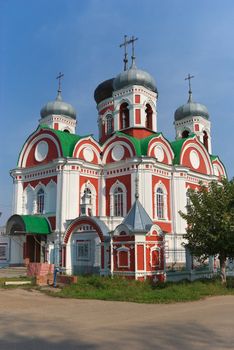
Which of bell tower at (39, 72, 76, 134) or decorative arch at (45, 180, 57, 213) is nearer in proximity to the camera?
decorative arch at (45, 180, 57, 213)

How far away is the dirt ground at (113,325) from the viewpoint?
673 centimetres

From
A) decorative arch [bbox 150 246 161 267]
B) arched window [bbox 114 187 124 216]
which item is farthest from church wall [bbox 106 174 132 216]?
decorative arch [bbox 150 246 161 267]

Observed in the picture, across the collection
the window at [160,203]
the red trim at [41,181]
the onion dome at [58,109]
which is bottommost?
the window at [160,203]

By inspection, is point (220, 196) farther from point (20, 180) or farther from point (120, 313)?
point (20, 180)

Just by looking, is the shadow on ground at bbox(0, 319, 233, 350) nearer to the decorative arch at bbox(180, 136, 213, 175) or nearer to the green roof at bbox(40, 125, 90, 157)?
the green roof at bbox(40, 125, 90, 157)

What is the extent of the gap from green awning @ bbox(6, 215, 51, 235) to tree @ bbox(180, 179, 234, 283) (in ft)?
32.7

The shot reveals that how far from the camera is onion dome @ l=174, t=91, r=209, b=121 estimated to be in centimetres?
3322

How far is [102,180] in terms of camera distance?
82.7ft

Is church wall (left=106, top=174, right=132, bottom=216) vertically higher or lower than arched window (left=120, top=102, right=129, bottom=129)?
lower

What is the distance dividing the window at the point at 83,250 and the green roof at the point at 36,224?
13.4 ft

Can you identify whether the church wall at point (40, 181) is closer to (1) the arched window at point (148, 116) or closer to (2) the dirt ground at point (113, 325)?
(1) the arched window at point (148, 116)

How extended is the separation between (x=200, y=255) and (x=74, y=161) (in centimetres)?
1035

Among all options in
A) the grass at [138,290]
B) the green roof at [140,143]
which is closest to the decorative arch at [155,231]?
the grass at [138,290]

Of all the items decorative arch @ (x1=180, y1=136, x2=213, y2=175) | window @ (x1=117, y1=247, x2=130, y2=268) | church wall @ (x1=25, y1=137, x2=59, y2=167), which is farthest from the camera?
decorative arch @ (x1=180, y1=136, x2=213, y2=175)
